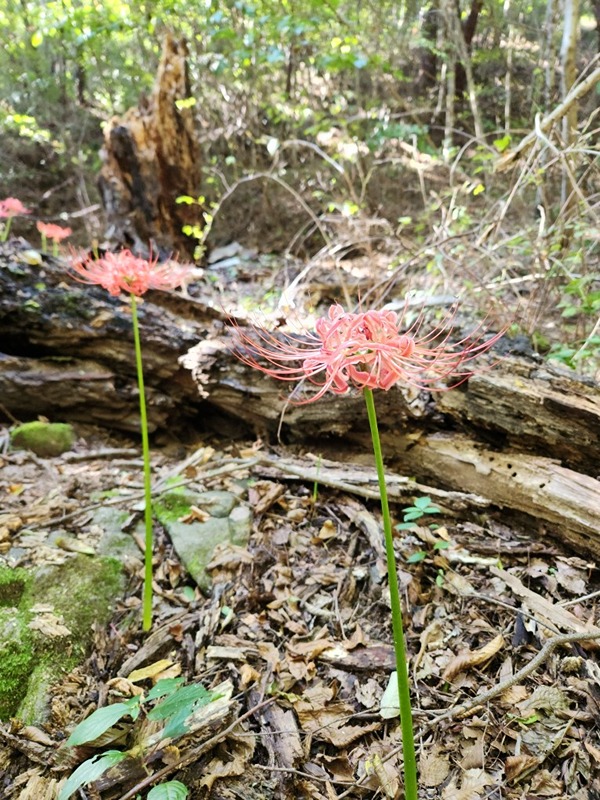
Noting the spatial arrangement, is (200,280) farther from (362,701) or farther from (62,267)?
(362,701)

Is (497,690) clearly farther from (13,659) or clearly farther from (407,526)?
(13,659)

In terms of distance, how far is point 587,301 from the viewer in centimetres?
316

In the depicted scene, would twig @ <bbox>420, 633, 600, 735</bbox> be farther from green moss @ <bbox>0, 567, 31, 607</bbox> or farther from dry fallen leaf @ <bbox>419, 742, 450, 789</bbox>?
green moss @ <bbox>0, 567, 31, 607</bbox>

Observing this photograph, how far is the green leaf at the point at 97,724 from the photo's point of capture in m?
1.38

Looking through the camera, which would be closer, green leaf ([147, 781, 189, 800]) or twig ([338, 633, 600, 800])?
green leaf ([147, 781, 189, 800])

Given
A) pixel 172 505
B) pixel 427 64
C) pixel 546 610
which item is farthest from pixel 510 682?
pixel 427 64

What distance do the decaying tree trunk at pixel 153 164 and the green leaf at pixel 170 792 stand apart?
15.7 ft

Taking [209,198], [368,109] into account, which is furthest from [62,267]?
[368,109]

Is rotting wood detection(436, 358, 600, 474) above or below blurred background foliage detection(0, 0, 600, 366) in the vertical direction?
below

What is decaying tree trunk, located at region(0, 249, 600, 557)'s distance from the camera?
2281 millimetres

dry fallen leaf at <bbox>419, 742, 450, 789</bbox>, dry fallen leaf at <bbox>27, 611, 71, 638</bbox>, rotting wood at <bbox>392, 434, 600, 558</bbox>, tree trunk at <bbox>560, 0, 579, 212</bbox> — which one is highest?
tree trunk at <bbox>560, 0, 579, 212</bbox>

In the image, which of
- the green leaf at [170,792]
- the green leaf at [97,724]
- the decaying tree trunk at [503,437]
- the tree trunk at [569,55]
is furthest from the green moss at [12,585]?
the tree trunk at [569,55]

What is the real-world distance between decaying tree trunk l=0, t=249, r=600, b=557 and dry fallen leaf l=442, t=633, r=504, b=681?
24.2 inches

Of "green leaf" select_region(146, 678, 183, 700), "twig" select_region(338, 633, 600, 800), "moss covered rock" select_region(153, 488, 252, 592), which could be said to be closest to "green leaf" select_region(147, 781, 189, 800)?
"green leaf" select_region(146, 678, 183, 700)
